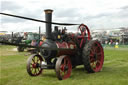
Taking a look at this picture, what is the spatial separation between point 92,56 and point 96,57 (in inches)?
11.2

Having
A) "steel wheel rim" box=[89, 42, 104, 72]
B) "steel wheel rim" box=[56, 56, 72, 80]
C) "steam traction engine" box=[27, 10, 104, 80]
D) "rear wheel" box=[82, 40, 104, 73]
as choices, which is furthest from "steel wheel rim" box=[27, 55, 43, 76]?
"steel wheel rim" box=[89, 42, 104, 72]

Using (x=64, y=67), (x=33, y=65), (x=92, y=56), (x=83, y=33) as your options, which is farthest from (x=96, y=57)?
(x=33, y=65)

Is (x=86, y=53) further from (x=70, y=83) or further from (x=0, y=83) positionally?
(x=0, y=83)

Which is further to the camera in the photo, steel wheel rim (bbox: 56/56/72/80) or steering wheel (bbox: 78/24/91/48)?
steering wheel (bbox: 78/24/91/48)

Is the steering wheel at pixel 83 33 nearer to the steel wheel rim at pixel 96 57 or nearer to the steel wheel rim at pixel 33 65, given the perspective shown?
the steel wheel rim at pixel 96 57

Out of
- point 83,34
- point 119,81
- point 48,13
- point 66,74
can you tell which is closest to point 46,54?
point 66,74

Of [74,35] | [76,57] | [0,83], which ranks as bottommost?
[0,83]

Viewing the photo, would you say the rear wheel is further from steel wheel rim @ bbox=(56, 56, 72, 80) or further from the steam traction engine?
steel wheel rim @ bbox=(56, 56, 72, 80)

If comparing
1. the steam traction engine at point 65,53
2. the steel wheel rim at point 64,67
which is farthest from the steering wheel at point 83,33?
the steel wheel rim at point 64,67

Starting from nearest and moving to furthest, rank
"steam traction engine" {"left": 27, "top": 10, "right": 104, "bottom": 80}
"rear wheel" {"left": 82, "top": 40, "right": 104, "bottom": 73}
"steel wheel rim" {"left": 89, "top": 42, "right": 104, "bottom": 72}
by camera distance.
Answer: "steam traction engine" {"left": 27, "top": 10, "right": 104, "bottom": 80}, "rear wheel" {"left": 82, "top": 40, "right": 104, "bottom": 73}, "steel wheel rim" {"left": 89, "top": 42, "right": 104, "bottom": 72}

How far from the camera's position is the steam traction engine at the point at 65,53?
5664 mm

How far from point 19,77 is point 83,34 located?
9.75ft

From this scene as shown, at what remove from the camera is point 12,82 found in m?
5.34

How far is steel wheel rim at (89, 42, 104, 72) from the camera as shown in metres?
6.64
